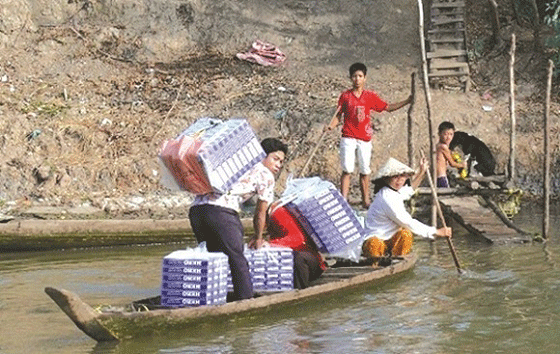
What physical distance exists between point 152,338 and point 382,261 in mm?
3036

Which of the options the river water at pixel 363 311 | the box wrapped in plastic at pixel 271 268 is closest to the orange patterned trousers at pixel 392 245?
the river water at pixel 363 311

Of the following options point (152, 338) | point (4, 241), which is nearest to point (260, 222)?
point (152, 338)

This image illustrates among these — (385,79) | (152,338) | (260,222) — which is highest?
(385,79)

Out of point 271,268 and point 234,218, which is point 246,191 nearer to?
point 234,218

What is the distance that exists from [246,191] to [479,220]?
5.72 metres

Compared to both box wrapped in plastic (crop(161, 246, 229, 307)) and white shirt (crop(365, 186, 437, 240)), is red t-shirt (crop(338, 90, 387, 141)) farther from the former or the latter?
box wrapped in plastic (crop(161, 246, 229, 307))

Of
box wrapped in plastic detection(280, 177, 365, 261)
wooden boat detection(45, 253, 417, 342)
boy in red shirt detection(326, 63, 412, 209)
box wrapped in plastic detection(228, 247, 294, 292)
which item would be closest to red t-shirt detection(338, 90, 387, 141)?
boy in red shirt detection(326, 63, 412, 209)

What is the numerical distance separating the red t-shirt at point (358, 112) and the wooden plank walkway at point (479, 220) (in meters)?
1.46

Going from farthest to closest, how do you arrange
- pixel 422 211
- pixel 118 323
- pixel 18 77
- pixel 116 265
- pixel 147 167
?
pixel 18 77
pixel 147 167
pixel 422 211
pixel 116 265
pixel 118 323

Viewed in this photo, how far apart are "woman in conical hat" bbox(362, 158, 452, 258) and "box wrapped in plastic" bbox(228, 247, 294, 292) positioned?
137cm

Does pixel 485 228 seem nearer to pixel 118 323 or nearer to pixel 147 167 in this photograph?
pixel 147 167

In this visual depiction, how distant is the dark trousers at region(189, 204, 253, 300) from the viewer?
8.46 meters

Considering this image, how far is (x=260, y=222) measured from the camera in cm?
884

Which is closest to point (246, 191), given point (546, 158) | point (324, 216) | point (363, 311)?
point (324, 216)
